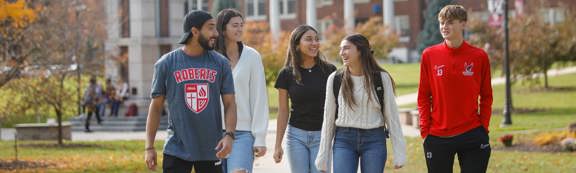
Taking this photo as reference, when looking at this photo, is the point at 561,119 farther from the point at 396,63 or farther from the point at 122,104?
the point at 396,63

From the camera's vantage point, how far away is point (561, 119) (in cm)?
3391

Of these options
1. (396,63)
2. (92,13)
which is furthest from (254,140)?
(396,63)

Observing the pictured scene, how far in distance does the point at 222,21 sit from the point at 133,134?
965 inches

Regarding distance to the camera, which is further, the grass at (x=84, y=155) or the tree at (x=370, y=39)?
Result: the tree at (x=370, y=39)

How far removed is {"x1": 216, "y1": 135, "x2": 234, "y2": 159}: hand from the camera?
8.23 meters

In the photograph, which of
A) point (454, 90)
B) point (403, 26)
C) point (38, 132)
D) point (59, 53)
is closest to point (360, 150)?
point (454, 90)

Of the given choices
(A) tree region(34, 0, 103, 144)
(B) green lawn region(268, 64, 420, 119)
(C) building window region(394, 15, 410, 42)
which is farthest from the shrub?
Result: (C) building window region(394, 15, 410, 42)

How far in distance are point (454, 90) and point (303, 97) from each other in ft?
4.98

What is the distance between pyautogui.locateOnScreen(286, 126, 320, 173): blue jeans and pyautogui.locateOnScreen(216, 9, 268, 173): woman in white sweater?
2.23ft

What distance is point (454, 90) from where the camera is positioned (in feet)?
29.9

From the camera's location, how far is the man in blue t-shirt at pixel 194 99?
8.12 m

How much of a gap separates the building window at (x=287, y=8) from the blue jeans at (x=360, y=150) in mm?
82242

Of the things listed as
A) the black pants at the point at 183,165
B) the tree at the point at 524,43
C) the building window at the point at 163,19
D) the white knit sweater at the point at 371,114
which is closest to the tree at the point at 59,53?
the building window at the point at 163,19

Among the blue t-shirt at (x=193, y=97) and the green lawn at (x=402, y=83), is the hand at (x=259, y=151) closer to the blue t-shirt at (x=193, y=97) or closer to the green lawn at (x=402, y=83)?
the blue t-shirt at (x=193, y=97)
